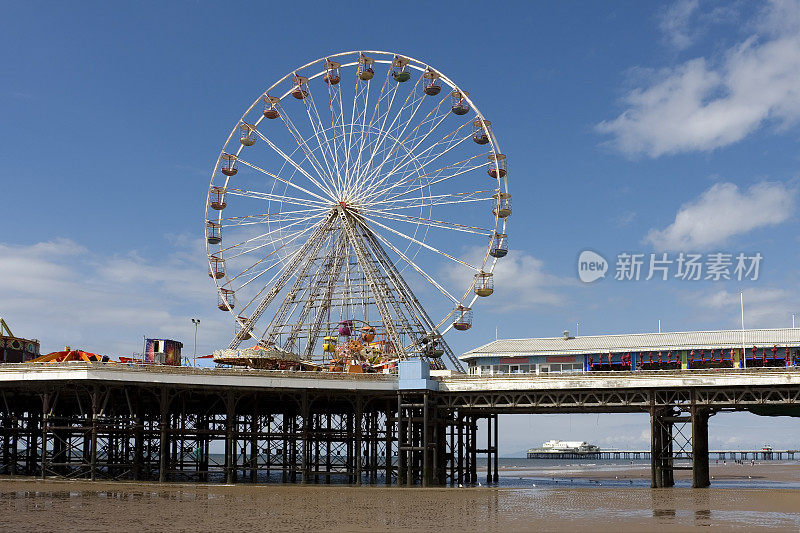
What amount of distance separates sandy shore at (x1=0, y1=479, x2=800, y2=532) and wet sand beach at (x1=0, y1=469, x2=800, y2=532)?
0.13ft

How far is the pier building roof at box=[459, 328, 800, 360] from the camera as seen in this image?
80.5 meters

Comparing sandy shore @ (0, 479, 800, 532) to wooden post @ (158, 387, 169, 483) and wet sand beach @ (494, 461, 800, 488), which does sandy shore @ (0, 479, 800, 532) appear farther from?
wet sand beach @ (494, 461, 800, 488)

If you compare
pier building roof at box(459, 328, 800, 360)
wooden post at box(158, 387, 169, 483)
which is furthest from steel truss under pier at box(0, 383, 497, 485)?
pier building roof at box(459, 328, 800, 360)

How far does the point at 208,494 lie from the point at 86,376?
14.4 metres

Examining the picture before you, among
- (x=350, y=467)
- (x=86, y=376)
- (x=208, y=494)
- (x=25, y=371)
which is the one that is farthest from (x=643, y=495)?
(x=25, y=371)

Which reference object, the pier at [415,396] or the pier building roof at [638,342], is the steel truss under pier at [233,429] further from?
the pier building roof at [638,342]

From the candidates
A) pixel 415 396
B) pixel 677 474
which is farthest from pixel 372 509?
pixel 677 474

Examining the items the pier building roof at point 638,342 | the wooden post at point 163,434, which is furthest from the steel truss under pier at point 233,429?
the pier building roof at point 638,342

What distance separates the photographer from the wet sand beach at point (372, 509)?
2952 cm

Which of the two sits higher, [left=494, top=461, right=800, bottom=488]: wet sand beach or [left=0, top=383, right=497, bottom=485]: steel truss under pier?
[left=0, top=383, right=497, bottom=485]: steel truss under pier

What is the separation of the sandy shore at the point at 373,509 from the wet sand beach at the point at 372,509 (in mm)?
40

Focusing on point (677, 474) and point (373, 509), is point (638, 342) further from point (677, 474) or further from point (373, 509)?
point (373, 509)

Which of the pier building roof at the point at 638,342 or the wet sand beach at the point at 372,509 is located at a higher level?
the pier building roof at the point at 638,342

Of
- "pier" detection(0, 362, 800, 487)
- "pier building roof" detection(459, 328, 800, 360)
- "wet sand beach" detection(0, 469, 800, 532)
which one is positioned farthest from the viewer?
"pier building roof" detection(459, 328, 800, 360)
